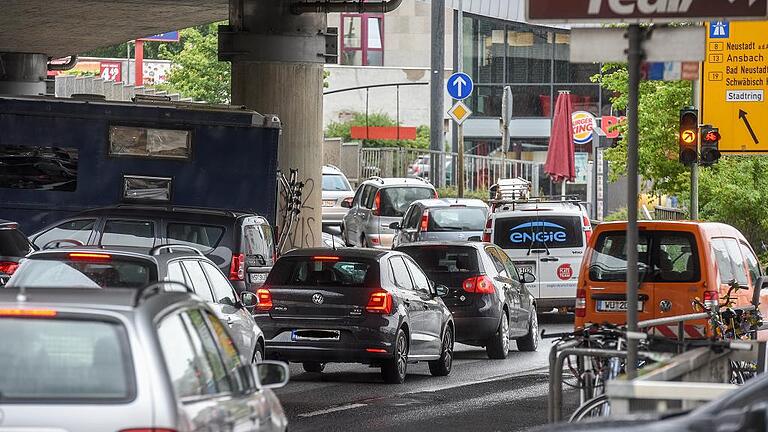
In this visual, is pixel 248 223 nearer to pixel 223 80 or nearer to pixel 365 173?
pixel 365 173

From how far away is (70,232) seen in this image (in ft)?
65.8

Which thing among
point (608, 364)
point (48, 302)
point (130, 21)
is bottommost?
point (608, 364)

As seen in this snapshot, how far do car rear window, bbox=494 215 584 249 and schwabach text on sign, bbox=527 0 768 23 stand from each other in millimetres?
16392

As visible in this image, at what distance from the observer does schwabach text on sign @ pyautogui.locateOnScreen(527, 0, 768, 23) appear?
9.22 meters

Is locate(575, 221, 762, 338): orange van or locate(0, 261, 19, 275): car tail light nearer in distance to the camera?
locate(575, 221, 762, 338): orange van

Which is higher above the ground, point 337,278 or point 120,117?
point 120,117

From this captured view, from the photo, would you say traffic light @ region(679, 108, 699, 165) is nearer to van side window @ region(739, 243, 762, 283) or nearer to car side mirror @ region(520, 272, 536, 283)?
car side mirror @ region(520, 272, 536, 283)

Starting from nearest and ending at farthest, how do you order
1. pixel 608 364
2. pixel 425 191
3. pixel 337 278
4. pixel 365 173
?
1. pixel 608 364
2. pixel 337 278
3. pixel 425 191
4. pixel 365 173

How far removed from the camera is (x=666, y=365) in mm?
8719

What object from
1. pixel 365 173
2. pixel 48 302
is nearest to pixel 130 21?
pixel 365 173

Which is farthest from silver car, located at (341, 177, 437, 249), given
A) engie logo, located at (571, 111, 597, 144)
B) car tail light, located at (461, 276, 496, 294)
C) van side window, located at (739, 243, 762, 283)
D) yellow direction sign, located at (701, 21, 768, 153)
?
van side window, located at (739, 243, 762, 283)

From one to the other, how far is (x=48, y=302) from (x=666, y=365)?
3.27 metres

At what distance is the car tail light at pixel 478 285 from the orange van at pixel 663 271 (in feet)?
10.0

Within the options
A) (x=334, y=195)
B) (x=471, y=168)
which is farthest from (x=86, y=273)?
(x=471, y=168)
